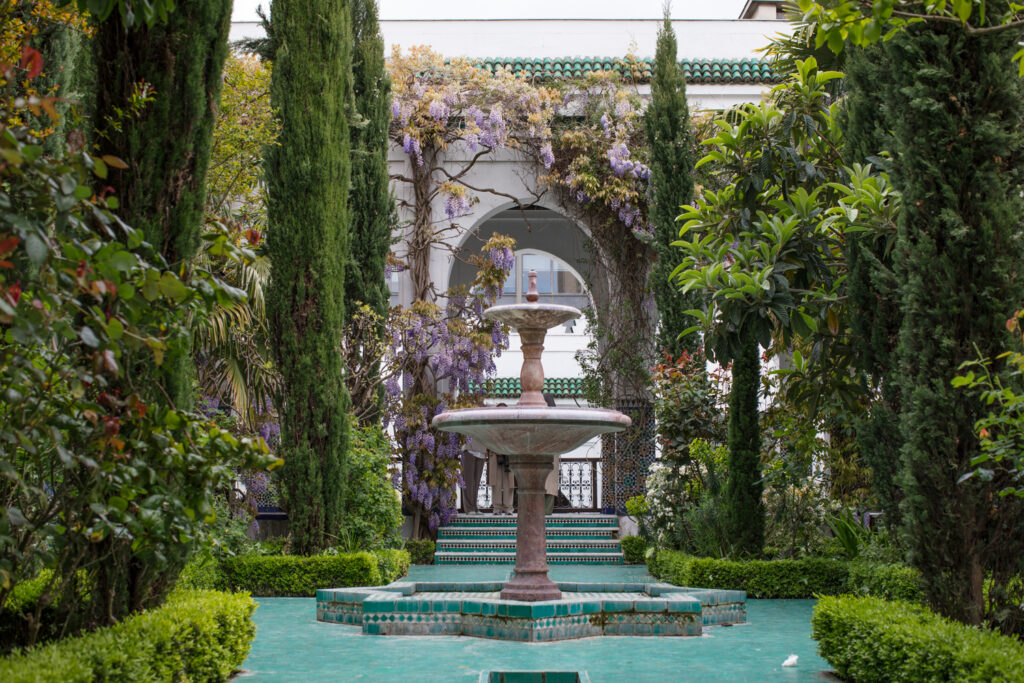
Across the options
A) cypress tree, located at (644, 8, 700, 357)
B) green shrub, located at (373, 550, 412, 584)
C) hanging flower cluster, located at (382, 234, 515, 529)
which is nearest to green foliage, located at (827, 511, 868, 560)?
cypress tree, located at (644, 8, 700, 357)

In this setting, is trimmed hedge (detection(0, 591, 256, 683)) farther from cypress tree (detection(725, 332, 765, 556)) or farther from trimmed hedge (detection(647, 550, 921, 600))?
cypress tree (detection(725, 332, 765, 556))

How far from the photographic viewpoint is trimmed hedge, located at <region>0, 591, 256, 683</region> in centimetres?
338

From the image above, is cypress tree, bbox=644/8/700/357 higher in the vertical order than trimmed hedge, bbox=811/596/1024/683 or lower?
higher

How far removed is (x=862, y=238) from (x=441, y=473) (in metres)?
8.36

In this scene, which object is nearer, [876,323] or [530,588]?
[876,323]

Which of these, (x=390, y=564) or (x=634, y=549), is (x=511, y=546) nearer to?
(x=634, y=549)

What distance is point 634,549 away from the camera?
13.9 meters

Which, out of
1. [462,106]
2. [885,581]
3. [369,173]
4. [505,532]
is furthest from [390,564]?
[462,106]

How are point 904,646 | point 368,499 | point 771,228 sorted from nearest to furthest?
point 904,646 < point 771,228 < point 368,499

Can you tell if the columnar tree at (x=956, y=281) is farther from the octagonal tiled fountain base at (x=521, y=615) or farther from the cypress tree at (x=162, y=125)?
the cypress tree at (x=162, y=125)

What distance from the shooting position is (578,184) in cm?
1470

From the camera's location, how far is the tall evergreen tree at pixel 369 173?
12.8 m

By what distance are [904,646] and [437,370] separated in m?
10.1

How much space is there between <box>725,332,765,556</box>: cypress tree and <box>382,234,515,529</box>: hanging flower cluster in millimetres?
4519
